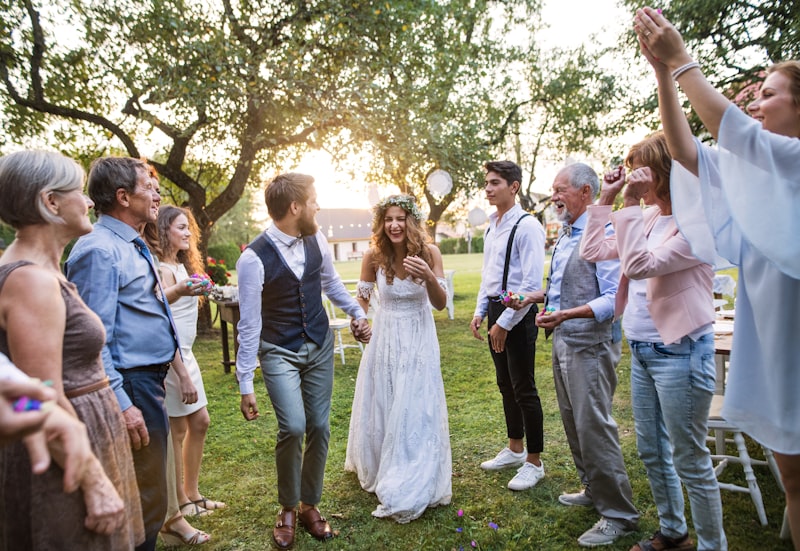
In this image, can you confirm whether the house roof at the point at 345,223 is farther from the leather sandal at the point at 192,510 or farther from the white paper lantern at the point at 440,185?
the leather sandal at the point at 192,510

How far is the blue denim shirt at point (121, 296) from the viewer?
7.41 ft

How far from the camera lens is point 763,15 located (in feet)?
27.2

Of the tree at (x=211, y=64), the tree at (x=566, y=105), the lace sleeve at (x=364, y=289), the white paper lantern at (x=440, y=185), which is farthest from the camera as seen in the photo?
the tree at (x=566, y=105)

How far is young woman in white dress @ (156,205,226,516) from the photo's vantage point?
3.55m

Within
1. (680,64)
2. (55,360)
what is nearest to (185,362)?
(55,360)

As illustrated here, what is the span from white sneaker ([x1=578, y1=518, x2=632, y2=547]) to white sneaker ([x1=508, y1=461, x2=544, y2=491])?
2.52ft

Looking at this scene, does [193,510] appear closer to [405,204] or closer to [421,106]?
[405,204]

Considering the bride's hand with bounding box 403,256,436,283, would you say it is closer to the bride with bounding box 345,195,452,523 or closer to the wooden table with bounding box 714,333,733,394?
the bride with bounding box 345,195,452,523

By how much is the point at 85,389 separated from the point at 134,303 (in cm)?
69

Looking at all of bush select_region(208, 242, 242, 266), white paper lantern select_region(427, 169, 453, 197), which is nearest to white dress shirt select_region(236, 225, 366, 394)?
white paper lantern select_region(427, 169, 453, 197)

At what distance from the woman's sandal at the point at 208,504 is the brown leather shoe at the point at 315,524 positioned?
0.77 m

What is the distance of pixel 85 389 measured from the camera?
183 cm

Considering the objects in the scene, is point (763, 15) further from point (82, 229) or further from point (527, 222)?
point (82, 229)

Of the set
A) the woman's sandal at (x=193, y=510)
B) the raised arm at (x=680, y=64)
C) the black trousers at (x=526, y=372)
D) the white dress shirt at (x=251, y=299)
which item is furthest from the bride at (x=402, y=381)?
the raised arm at (x=680, y=64)
